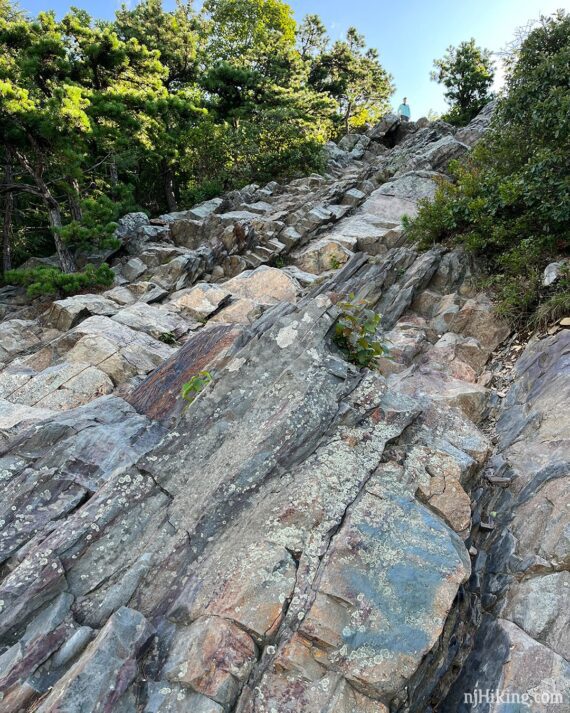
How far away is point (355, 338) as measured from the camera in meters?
5.91

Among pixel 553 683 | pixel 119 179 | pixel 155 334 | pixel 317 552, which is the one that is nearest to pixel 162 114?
pixel 119 179

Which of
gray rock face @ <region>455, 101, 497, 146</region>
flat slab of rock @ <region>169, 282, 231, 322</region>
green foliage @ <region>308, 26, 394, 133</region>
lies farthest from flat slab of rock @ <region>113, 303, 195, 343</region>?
green foliage @ <region>308, 26, 394, 133</region>

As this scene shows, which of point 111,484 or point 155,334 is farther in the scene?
point 155,334

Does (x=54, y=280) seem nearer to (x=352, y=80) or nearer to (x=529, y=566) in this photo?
(x=529, y=566)

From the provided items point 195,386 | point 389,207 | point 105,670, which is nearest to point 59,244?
point 195,386

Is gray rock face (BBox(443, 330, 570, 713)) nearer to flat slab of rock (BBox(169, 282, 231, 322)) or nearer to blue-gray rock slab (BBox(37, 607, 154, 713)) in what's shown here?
blue-gray rock slab (BBox(37, 607, 154, 713))

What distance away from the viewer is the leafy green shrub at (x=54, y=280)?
13.8 m

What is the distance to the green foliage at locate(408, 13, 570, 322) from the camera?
9.02 metres

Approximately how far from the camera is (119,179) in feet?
76.4

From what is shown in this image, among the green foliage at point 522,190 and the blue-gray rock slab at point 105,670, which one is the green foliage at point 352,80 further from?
the blue-gray rock slab at point 105,670

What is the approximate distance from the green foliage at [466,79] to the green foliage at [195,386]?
1431 inches

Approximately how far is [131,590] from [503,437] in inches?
207

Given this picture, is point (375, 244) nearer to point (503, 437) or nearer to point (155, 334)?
point (155, 334)

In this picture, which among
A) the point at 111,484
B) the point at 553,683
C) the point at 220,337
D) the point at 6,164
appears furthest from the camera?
the point at 6,164
